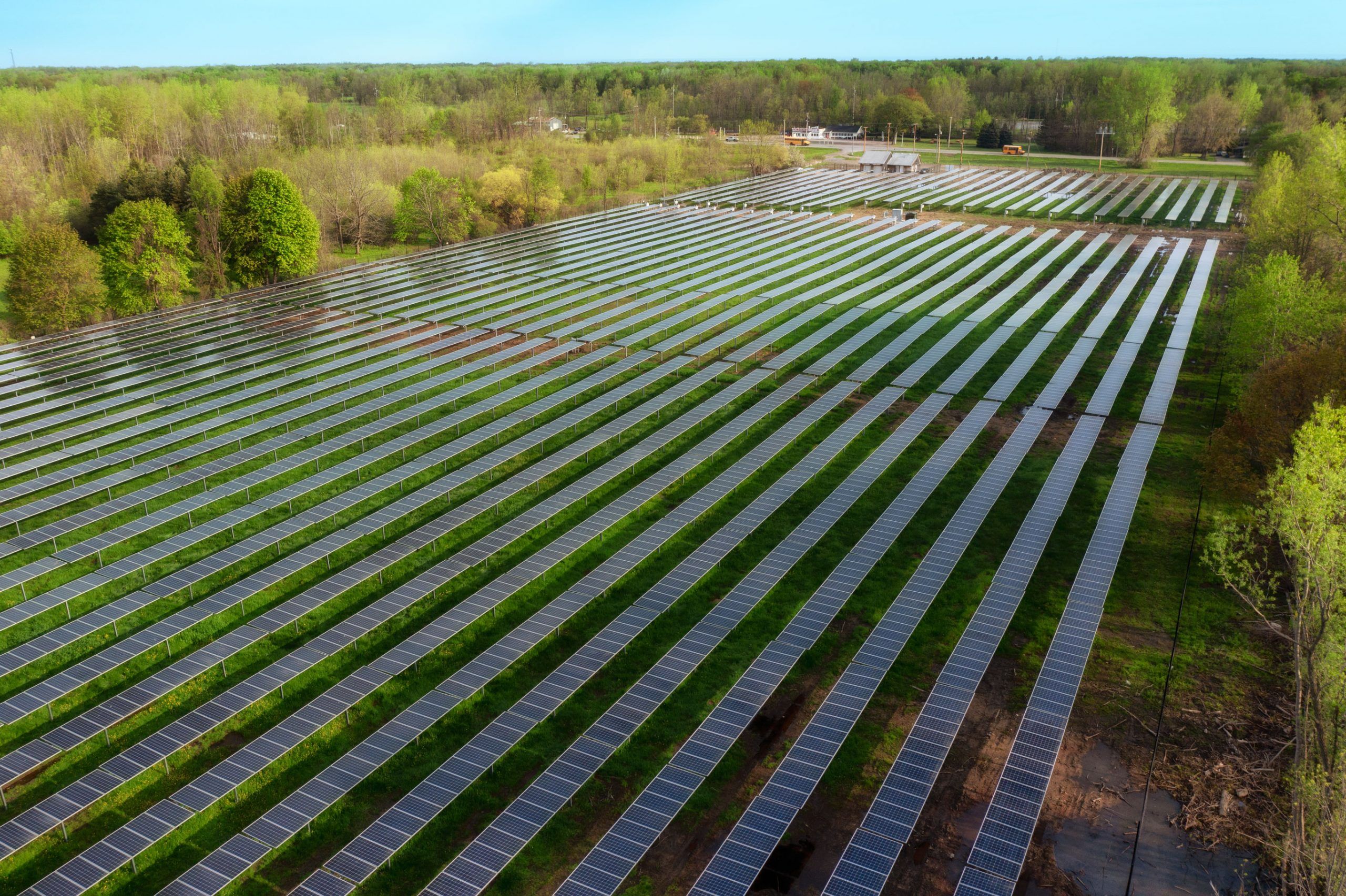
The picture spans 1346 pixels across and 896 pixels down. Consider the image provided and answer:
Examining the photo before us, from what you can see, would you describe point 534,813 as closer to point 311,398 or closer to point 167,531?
point 167,531

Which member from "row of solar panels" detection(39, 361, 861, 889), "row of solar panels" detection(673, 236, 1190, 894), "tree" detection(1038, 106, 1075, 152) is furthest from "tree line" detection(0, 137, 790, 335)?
"tree" detection(1038, 106, 1075, 152)

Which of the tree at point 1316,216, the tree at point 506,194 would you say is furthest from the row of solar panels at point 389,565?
the tree at point 506,194

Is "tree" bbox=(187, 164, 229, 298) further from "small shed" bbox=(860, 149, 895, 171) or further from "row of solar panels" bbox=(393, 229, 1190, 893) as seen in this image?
"small shed" bbox=(860, 149, 895, 171)

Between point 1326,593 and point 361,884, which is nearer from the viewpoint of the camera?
point 361,884

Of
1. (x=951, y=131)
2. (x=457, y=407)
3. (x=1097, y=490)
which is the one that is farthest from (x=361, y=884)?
(x=951, y=131)

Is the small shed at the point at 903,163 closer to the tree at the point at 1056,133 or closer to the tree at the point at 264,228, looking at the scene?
the tree at the point at 1056,133

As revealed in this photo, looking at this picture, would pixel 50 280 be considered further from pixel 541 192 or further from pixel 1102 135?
pixel 1102 135
